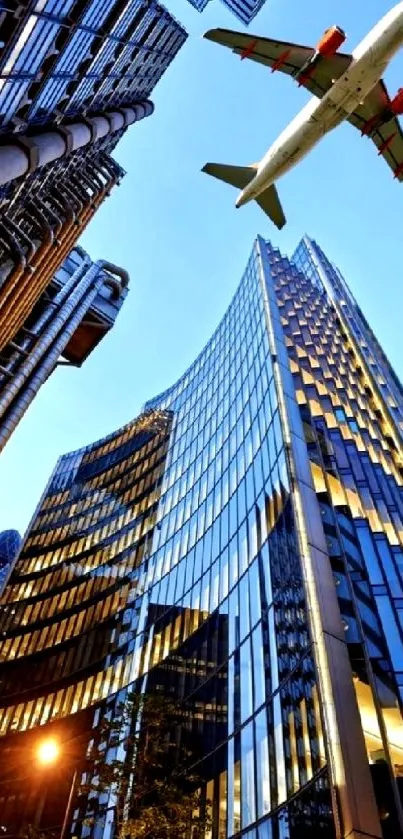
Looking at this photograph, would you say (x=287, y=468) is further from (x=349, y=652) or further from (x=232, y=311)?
(x=232, y=311)

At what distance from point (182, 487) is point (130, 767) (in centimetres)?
2837

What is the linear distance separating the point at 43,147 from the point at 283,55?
40.8 feet

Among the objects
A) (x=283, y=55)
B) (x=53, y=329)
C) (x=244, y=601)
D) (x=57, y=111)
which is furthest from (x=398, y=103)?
(x=53, y=329)

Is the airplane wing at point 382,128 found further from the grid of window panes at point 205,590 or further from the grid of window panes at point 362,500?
the grid of window panes at point 205,590

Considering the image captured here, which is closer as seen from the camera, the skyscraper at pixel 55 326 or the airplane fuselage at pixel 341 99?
the airplane fuselage at pixel 341 99

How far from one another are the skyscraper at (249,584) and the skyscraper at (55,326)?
41.2ft

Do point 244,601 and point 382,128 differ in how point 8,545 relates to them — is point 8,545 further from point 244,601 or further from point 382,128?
point 382,128

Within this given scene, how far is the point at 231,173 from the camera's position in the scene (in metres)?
30.7

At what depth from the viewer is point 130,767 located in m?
21.4

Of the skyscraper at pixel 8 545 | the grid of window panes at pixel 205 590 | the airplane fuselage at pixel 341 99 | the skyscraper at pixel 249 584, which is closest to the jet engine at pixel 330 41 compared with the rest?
the airplane fuselage at pixel 341 99

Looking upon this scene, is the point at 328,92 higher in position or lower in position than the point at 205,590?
higher

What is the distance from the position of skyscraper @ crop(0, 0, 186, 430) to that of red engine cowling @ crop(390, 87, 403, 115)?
1435 centimetres

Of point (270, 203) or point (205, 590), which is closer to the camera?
point (270, 203)

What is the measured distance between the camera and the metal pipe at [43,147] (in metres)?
A: 18.8
